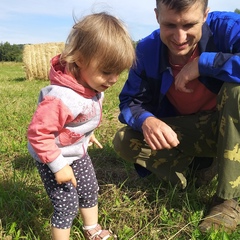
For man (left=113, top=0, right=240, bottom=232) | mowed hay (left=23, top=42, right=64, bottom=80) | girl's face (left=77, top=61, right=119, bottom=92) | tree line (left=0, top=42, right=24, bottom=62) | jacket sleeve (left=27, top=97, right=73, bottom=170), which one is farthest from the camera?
tree line (left=0, top=42, right=24, bottom=62)

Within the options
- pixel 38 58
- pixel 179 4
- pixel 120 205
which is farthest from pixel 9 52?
pixel 179 4

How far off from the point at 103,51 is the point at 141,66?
855mm

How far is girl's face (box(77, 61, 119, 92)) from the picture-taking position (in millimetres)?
1778

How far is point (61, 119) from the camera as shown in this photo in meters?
1.71

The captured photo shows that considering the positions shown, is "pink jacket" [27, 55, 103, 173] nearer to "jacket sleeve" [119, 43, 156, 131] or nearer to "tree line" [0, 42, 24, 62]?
"jacket sleeve" [119, 43, 156, 131]

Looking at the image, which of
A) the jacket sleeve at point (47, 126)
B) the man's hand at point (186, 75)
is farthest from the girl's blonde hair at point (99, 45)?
the man's hand at point (186, 75)

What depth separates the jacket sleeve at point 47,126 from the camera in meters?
1.66

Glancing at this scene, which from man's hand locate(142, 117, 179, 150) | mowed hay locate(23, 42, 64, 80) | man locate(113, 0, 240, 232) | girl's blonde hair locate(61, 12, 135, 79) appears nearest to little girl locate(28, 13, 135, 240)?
girl's blonde hair locate(61, 12, 135, 79)

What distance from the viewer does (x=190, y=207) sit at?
93.3 inches

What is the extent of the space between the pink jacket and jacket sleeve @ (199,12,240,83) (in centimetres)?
71

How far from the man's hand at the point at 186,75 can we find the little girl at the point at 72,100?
58 cm

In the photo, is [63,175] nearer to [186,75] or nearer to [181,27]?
[186,75]

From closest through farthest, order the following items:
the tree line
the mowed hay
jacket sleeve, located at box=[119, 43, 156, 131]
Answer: jacket sleeve, located at box=[119, 43, 156, 131]
the mowed hay
the tree line

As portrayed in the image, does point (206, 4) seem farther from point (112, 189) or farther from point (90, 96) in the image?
point (112, 189)
